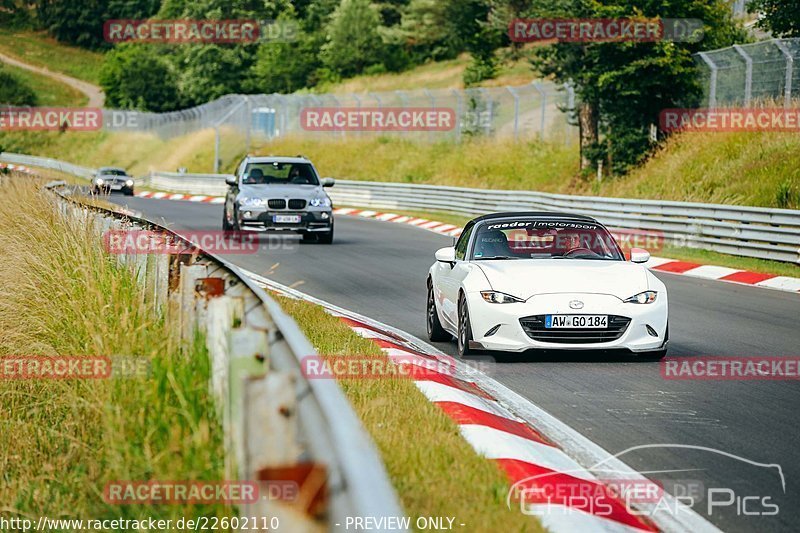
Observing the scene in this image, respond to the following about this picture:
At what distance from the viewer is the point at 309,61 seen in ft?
301

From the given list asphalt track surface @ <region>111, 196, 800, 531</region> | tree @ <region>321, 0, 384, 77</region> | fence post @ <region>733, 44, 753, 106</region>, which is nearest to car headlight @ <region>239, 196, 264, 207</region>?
asphalt track surface @ <region>111, 196, 800, 531</region>

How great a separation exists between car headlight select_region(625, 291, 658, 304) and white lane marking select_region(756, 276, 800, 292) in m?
8.00

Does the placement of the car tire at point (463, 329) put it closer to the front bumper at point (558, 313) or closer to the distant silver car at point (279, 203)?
the front bumper at point (558, 313)

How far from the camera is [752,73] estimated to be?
96.5 feet

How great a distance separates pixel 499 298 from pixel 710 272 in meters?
10.7

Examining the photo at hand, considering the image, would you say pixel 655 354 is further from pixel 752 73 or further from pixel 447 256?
pixel 752 73

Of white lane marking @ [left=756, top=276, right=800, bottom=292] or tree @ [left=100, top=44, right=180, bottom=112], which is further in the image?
tree @ [left=100, top=44, right=180, bottom=112]

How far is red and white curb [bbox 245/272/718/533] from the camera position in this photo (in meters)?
5.74

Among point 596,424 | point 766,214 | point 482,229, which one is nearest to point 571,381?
point 596,424

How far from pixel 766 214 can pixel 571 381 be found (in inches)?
483

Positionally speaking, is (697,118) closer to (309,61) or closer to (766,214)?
(766,214)

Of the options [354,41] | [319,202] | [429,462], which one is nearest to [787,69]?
[319,202]

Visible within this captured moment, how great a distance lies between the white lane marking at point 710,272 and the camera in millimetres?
20266

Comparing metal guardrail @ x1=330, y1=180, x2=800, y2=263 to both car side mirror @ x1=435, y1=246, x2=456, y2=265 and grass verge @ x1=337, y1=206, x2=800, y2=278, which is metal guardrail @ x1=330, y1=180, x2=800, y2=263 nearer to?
grass verge @ x1=337, y1=206, x2=800, y2=278
